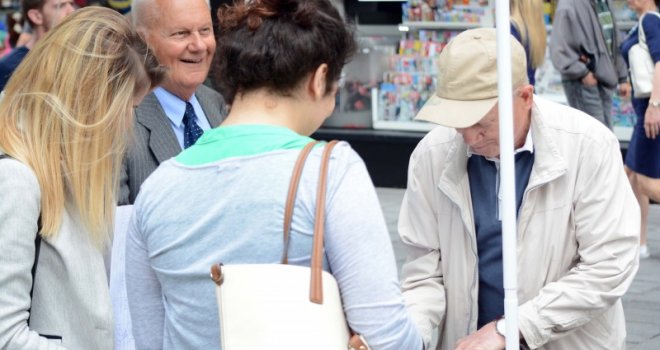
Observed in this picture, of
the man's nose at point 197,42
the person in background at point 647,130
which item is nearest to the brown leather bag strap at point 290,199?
the man's nose at point 197,42

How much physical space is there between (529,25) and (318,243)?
222 inches

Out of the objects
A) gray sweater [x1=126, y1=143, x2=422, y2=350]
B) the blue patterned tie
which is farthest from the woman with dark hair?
the blue patterned tie

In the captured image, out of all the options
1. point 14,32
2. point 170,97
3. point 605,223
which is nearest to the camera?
point 605,223

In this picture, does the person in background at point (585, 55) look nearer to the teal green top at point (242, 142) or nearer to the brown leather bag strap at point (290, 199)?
the teal green top at point (242, 142)

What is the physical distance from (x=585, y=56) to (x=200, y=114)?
16.0ft

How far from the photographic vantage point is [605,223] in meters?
3.00

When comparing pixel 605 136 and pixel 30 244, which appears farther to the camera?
pixel 605 136

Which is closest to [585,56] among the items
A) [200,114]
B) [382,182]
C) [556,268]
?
[382,182]

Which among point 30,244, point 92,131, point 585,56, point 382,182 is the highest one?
point 92,131

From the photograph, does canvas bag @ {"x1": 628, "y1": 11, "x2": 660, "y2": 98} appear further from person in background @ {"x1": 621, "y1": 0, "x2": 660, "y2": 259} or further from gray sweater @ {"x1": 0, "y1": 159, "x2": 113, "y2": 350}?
gray sweater @ {"x1": 0, "y1": 159, "x2": 113, "y2": 350}

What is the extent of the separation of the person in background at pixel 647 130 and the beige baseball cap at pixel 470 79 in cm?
434

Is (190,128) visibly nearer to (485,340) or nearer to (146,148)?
(146,148)

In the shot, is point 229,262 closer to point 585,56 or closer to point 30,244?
point 30,244

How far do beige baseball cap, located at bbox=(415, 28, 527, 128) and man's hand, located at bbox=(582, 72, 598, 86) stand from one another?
5.27 meters
